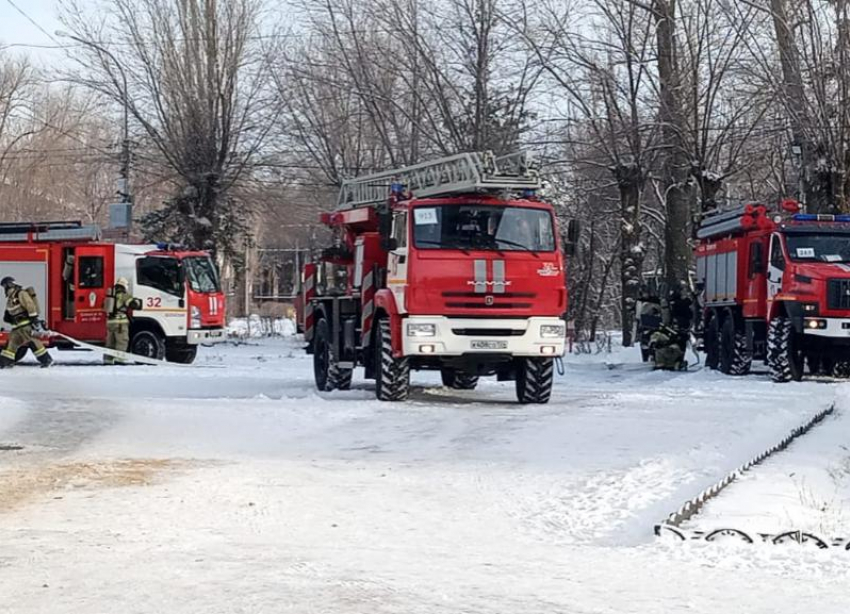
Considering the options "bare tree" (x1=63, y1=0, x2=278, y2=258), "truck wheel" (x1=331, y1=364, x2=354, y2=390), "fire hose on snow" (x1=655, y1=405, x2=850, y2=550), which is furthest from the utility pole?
"fire hose on snow" (x1=655, y1=405, x2=850, y2=550)

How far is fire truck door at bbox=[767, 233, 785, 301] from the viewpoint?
20.5 metres

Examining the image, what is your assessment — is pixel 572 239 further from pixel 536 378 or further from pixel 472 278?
pixel 536 378

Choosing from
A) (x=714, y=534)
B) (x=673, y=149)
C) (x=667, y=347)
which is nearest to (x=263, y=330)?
(x=673, y=149)

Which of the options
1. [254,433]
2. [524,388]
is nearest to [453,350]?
[524,388]

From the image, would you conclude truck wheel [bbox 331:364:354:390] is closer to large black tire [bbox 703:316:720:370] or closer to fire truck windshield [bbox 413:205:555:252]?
fire truck windshield [bbox 413:205:555:252]

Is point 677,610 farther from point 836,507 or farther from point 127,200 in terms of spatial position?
point 127,200

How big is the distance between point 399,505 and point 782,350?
12857 mm

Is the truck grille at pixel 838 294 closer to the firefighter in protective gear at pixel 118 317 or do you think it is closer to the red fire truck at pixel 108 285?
the red fire truck at pixel 108 285

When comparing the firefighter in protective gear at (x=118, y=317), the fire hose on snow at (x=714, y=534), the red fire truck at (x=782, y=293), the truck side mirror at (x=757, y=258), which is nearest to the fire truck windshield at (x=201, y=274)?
the firefighter in protective gear at (x=118, y=317)

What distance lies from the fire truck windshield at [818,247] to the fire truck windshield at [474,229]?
6499 mm

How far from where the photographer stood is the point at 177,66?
37.7 meters

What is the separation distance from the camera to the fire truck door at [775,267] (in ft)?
67.2

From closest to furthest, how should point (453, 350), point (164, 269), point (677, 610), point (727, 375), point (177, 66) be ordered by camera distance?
1. point (677, 610)
2. point (453, 350)
3. point (727, 375)
4. point (164, 269)
5. point (177, 66)

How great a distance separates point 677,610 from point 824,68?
20.2 metres
